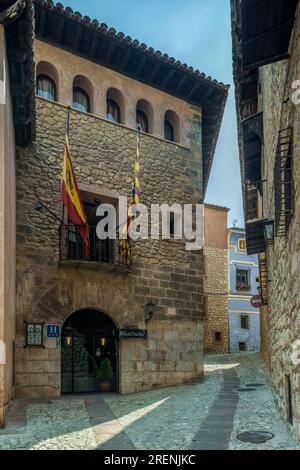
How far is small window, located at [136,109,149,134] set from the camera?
14859 mm

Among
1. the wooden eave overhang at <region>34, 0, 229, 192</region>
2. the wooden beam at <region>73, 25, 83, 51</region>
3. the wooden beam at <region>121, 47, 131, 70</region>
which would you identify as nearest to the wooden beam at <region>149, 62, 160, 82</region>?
the wooden eave overhang at <region>34, 0, 229, 192</region>

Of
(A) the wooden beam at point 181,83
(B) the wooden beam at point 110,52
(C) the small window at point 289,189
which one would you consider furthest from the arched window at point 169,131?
(C) the small window at point 289,189

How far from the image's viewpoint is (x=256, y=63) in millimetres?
7008

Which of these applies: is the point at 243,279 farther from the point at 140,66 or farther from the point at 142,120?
the point at 140,66

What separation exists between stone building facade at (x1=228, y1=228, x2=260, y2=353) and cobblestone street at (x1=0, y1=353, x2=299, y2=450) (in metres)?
17.8

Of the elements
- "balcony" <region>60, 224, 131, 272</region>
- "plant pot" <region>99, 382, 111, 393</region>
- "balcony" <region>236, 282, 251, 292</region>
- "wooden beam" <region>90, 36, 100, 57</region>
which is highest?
"wooden beam" <region>90, 36, 100, 57</region>

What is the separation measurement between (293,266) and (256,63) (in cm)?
259

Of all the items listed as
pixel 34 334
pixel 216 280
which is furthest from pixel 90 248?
pixel 216 280

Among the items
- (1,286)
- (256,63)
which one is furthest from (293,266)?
(1,286)

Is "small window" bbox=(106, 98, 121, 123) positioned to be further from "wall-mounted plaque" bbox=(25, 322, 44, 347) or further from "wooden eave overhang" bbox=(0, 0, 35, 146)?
"wall-mounted plaque" bbox=(25, 322, 44, 347)

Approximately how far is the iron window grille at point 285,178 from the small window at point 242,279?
2482 cm

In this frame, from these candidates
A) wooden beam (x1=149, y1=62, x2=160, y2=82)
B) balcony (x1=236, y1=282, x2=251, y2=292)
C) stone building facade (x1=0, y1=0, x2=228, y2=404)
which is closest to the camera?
stone building facade (x1=0, y1=0, x2=228, y2=404)

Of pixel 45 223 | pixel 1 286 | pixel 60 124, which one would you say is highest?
pixel 60 124
